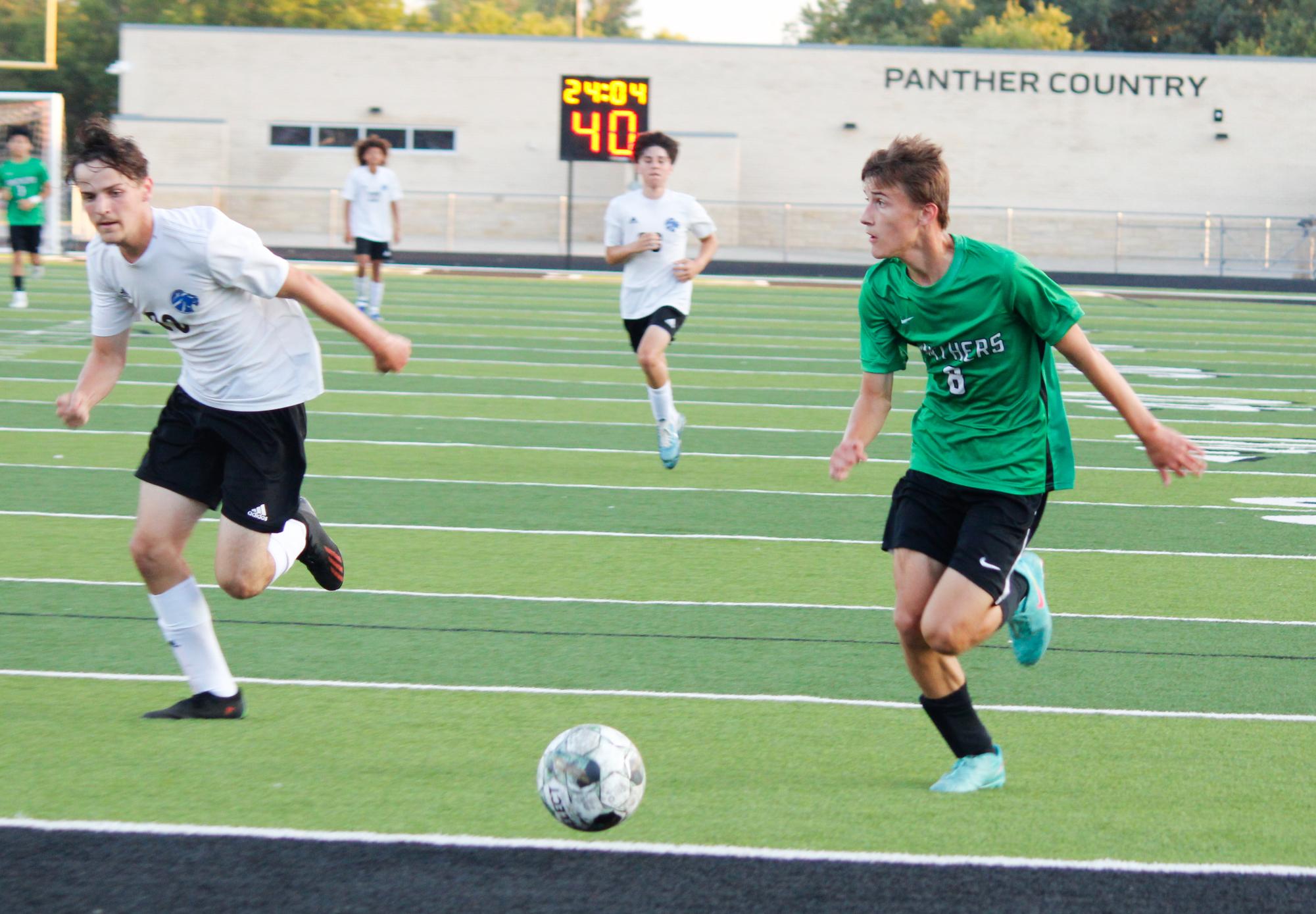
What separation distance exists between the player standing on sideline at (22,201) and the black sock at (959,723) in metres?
18.0

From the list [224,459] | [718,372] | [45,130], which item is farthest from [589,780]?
[45,130]

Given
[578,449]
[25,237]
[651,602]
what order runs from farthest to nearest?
1. [25,237]
2. [578,449]
3. [651,602]

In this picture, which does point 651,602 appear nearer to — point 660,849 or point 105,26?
point 660,849

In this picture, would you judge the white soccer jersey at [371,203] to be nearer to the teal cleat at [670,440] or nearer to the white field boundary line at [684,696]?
the teal cleat at [670,440]

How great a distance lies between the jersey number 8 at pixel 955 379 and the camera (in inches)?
179

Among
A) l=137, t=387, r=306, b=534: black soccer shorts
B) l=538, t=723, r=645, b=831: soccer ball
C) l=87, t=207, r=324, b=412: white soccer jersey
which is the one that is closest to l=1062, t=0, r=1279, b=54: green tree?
l=87, t=207, r=324, b=412: white soccer jersey

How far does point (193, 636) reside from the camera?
496 cm

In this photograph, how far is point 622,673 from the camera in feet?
18.7

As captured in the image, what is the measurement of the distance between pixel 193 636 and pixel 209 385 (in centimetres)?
79

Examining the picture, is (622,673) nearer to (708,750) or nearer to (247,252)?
(708,750)

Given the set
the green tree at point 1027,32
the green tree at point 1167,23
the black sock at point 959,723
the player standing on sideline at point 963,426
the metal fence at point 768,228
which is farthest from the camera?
the green tree at point 1167,23

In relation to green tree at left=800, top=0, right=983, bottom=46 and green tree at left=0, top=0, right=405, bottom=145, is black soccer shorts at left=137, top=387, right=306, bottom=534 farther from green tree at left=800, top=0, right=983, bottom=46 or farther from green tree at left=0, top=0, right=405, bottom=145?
green tree at left=800, top=0, right=983, bottom=46

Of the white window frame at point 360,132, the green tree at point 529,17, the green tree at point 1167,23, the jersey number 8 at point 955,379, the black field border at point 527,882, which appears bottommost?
the black field border at point 527,882

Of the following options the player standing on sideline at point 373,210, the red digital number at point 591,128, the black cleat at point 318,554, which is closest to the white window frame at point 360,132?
the red digital number at point 591,128
